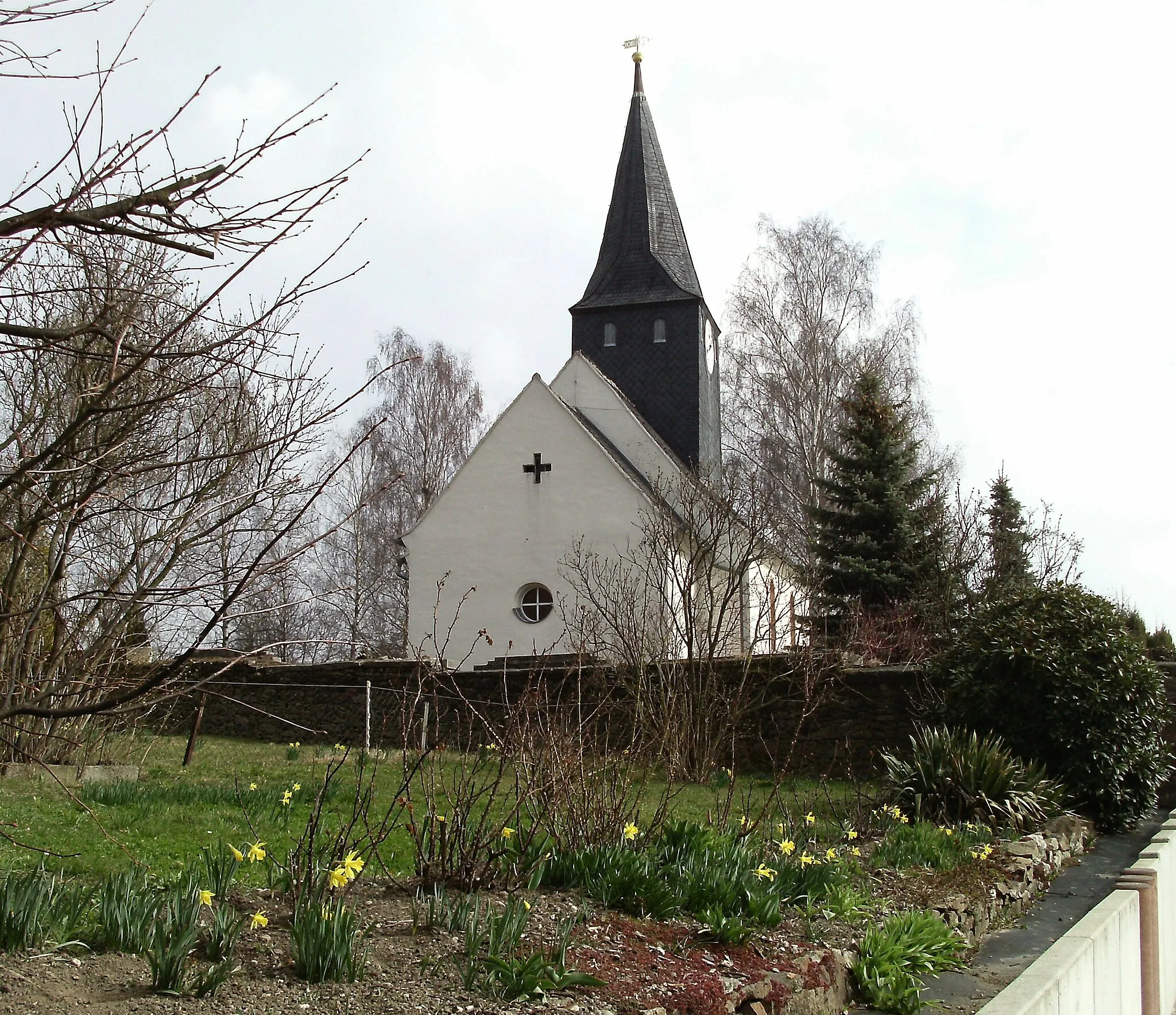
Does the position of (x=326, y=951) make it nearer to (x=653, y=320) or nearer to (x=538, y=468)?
(x=538, y=468)

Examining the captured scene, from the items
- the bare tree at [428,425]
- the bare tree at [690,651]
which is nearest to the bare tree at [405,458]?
the bare tree at [428,425]

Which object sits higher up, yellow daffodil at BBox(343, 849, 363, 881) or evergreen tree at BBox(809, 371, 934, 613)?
evergreen tree at BBox(809, 371, 934, 613)

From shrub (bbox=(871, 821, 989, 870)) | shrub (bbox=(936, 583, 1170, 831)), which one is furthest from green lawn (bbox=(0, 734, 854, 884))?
shrub (bbox=(936, 583, 1170, 831))

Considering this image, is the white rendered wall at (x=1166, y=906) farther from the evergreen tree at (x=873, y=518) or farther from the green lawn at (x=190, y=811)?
the evergreen tree at (x=873, y=518)

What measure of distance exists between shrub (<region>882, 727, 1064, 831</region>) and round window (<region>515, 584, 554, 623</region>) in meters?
13.4

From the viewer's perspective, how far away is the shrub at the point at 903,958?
16.8 ft

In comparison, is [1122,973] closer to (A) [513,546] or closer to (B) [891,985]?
(B) [891,985]

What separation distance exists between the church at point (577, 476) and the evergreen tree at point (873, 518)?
1465 millimetres

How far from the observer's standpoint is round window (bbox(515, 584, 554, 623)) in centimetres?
2338

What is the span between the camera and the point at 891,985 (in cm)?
517

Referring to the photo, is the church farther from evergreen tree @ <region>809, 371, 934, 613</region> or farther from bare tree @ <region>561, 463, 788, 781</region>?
bare tree @ <region>561, 463, 788, 781</region>

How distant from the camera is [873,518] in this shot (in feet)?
72.4

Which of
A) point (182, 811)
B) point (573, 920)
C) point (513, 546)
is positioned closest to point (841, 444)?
point (513, 546)

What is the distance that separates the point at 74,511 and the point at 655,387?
25235mm
